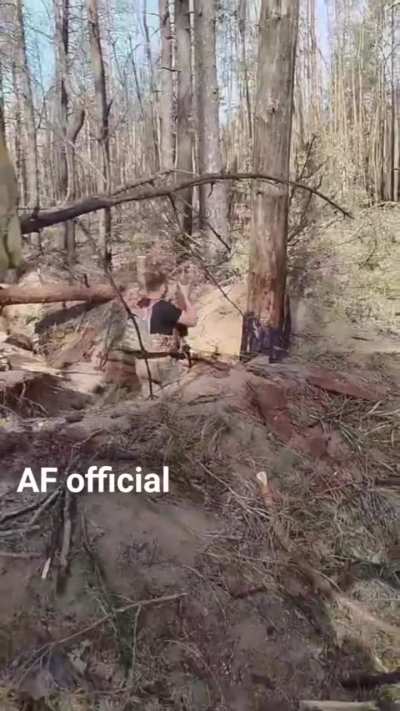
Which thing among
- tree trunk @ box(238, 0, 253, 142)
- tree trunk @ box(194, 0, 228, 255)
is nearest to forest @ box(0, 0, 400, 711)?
tree trunk @ box(194, 0, 228, 255)

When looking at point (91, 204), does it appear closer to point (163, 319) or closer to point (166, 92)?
point (163, 319)

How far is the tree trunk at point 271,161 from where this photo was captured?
192 inches

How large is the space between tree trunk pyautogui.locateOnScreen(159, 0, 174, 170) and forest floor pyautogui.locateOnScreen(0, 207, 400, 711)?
674 cm

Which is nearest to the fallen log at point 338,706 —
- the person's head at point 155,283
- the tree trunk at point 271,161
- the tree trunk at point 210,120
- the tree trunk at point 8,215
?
the tree trunk at point 8,215

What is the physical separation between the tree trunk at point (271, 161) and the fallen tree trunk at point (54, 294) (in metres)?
1.30

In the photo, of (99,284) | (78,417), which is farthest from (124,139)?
(78,417)

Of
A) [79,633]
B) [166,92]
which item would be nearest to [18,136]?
[166,92]

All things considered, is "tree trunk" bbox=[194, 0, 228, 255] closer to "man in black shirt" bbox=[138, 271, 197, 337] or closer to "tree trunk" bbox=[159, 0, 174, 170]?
"tree trunk" bbox=[159, 0, 174, 170]

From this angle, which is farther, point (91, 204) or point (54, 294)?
point (54, 294)

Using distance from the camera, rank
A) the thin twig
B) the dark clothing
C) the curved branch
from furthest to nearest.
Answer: the dark clothing < the thin twig < the curved branch

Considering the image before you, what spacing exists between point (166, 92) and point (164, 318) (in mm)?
6271

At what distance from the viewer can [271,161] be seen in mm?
4914

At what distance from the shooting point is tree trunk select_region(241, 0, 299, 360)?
487 cm

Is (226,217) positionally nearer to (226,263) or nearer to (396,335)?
(226,263)
